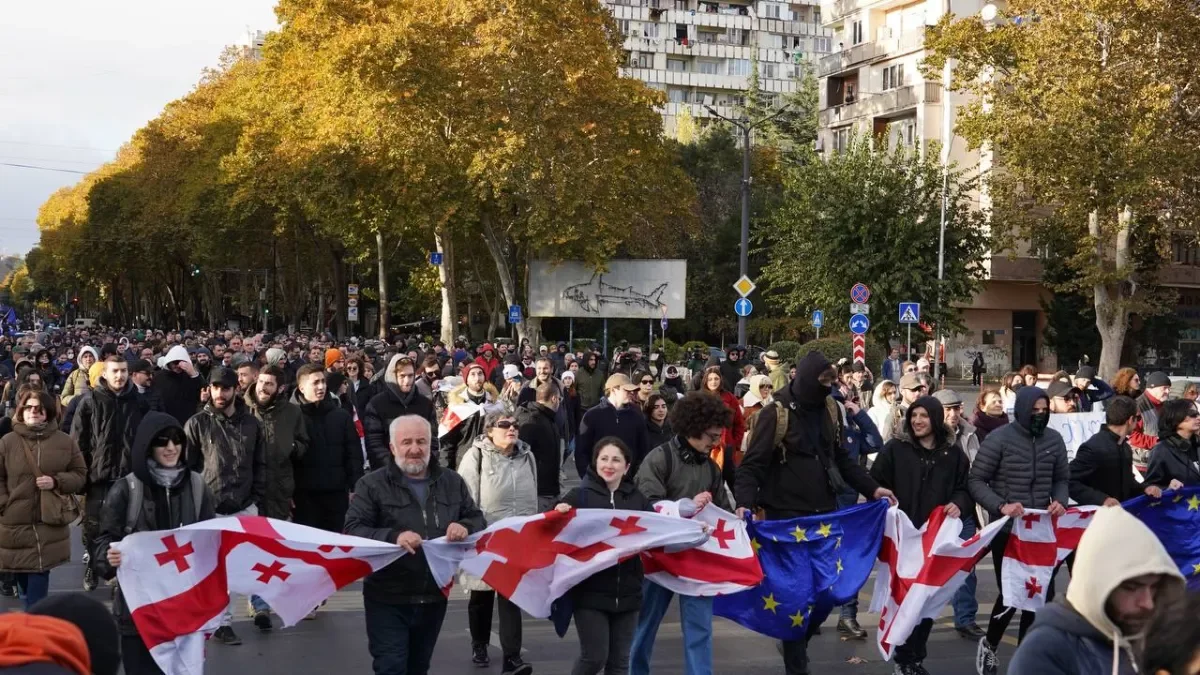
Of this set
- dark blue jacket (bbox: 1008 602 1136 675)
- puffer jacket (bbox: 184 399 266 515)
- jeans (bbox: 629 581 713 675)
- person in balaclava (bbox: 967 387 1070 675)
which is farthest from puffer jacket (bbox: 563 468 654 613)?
dark blue jacket (bbox: 1008 602 1136 675)

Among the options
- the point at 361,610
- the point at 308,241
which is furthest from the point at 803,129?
the point at 361,610

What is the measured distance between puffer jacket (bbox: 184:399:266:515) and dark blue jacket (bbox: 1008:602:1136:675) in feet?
20.4

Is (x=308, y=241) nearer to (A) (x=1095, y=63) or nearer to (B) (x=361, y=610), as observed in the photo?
(A) (x=1095, y=63)

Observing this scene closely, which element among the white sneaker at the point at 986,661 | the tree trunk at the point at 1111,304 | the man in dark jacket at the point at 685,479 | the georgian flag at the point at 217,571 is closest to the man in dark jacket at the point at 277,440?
the georgian flag at the point at 217,571

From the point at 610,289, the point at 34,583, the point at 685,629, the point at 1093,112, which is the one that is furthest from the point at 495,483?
the point at 610,289

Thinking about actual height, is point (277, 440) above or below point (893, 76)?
below

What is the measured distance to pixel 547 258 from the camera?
47094 millimetres

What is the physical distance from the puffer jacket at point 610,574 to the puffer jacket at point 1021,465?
246cm

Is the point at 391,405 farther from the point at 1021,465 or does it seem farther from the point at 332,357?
the point at 332,357

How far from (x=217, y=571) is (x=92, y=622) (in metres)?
4.21

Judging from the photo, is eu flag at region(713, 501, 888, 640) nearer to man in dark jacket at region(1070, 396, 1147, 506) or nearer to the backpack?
man in dark jacket at region(1070, 396, 1147, 506)

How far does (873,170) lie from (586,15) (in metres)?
9.70

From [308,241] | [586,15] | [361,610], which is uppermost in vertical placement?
[586,15]

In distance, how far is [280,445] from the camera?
969 centimetres
